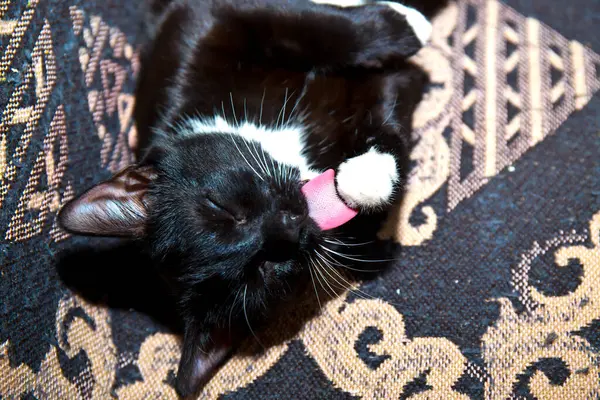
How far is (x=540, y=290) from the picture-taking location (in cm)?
107

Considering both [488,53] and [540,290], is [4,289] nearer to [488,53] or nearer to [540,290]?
[540,290]

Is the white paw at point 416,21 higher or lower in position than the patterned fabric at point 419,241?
higher

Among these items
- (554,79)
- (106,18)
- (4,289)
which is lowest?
(4,289)

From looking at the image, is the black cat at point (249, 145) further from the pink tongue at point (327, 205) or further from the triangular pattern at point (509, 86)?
the triangular pattern at point (509, 86)

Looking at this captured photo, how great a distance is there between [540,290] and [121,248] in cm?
86

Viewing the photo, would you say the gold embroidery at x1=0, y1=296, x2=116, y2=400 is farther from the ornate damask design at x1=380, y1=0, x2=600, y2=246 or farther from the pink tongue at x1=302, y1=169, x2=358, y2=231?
the ornate damask design at x1=380, y1=0, x2=600, y2=246

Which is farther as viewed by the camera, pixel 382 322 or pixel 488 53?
pixel 488 53

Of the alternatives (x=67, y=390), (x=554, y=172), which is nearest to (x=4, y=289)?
(x=67, y=390)

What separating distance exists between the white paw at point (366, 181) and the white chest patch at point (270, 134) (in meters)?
0.15

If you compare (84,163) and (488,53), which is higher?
(488,53)

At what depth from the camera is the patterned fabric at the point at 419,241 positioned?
1.00 metres

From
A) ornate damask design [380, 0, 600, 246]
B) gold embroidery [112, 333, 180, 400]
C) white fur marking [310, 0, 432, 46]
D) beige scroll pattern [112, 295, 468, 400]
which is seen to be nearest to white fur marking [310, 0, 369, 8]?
white fur marking [310, 0, 432, 46]

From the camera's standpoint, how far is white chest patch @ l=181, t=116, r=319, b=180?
1.09 meters

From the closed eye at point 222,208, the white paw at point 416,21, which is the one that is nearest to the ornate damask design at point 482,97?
the white paw at point 416,21
